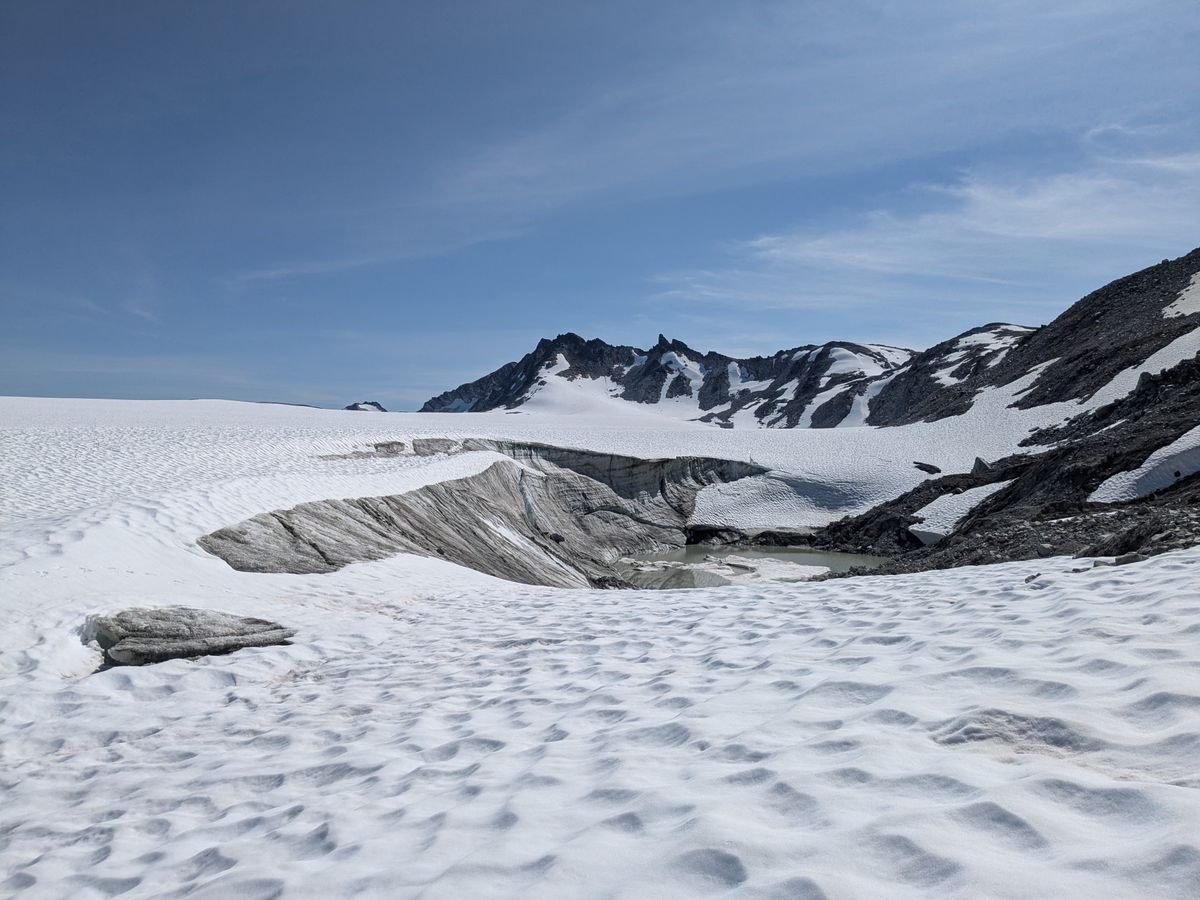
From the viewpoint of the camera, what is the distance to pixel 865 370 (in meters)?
122

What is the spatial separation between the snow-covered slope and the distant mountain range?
120ft

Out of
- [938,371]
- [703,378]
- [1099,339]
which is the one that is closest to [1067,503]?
[1099,339]

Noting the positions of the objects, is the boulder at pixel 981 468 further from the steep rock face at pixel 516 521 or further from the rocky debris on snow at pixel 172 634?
the rocky debris on snow at pixel 172 634

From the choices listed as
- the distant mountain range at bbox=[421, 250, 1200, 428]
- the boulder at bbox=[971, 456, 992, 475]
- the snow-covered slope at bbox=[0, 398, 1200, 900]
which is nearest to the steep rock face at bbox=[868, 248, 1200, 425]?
the distant mountain range at bbox=[421, 250, 1200, 428]

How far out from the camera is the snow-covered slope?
266 centimetres

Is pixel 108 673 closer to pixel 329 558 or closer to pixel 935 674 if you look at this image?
pixel 329 558

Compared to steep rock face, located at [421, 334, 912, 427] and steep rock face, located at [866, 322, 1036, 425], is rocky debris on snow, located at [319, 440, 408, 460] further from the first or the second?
steep rock face, located at [421, 334, 912, 427]

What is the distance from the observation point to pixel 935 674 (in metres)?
4.63

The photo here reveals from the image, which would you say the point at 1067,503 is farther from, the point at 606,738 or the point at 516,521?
the point at 606,738

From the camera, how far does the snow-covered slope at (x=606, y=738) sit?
266 cm

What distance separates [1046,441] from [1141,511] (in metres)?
23.7

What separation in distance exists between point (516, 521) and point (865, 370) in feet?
365

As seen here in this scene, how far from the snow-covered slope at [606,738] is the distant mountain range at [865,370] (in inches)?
1438

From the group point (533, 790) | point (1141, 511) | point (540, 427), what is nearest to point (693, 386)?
point (540, 427)
